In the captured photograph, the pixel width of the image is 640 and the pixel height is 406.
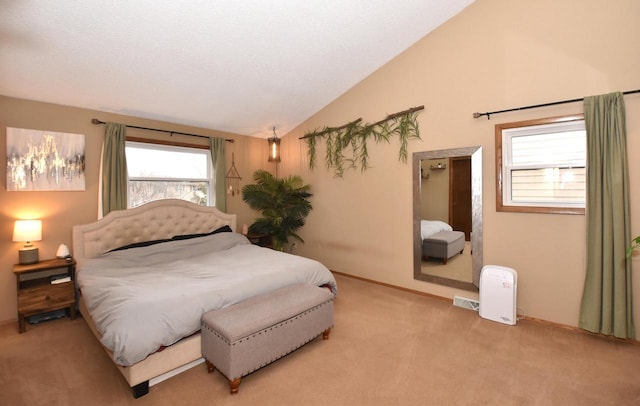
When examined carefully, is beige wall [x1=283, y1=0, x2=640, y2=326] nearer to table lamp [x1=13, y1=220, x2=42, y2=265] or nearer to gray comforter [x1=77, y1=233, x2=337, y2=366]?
gray comforter [x1=77, y1=233, x2=337, y2=366]

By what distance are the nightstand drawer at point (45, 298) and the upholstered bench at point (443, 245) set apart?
13.2 feet

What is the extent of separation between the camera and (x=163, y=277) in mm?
2727

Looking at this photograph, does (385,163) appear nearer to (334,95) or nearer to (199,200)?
(334,95)

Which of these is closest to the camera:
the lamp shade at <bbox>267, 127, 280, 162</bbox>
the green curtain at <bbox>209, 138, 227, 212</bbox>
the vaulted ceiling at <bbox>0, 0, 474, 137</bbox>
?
the vaulted ceiling at <bbox>0, 0, 474, 137</bbox>

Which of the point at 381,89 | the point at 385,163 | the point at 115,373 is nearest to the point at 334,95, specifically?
the point at 381,89

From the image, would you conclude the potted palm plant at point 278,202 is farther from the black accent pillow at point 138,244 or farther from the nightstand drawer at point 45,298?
the nightstand drawer at point 45,298

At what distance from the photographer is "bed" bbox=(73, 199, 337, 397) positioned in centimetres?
195

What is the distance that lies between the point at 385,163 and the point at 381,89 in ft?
3.32

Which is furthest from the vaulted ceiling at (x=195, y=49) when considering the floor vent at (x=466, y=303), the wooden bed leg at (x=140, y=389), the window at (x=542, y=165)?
the floor vent at (x=466, y=303)

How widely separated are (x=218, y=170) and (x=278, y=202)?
1076 mm

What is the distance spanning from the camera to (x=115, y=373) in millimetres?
2213

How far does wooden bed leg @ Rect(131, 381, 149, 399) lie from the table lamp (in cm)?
216

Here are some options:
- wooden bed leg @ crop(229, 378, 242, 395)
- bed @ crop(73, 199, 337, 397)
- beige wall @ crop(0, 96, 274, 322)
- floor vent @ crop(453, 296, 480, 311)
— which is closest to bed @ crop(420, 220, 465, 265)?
floor vent @ crop(453, 296, 480, 311)

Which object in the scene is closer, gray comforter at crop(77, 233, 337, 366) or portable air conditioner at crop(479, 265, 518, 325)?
gray comforter at crop(77, 233, 337, 366)
